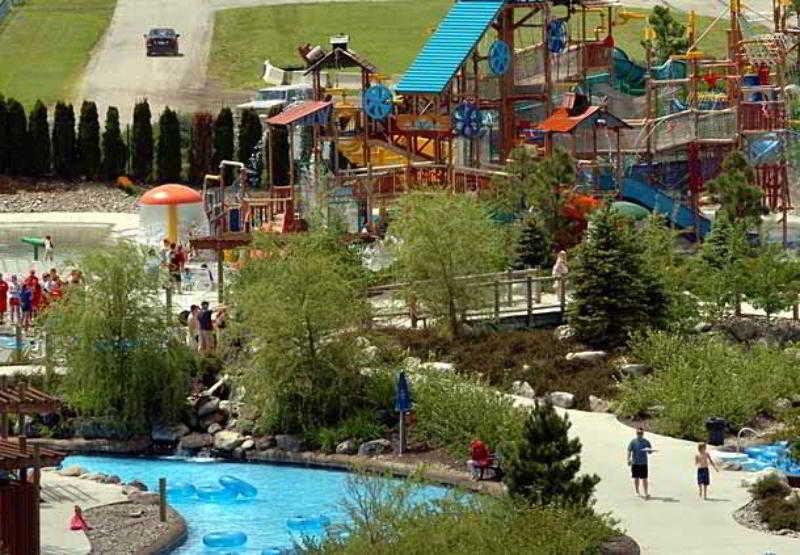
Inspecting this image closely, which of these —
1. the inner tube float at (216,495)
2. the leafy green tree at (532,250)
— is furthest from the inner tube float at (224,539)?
the leafy green tree at (532,250)

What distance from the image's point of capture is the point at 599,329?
4397cm

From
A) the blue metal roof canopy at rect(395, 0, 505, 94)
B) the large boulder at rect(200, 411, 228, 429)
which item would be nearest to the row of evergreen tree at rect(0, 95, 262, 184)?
the blue metal roof canopy at rect(395, 0, 505, 94)

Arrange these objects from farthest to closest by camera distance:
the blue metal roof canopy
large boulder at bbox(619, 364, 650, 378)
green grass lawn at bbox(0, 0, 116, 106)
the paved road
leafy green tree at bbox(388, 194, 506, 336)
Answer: green grass lawn at bbox(0, 0, 116, 106), the paved road, the blue metal roof canopy, leafy green tree at bbox(388, 194, 506, 336), large boulder at bbox(619, 364, 650, 378)

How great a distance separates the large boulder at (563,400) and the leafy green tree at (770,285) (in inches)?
218

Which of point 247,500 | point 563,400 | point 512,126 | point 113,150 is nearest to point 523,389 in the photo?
point 563,400

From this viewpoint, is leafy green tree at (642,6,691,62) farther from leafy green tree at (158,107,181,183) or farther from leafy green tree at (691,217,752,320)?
leafy green tree at (691,217,752,320)

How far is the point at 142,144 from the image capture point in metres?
73.3

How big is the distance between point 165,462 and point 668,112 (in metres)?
25.0

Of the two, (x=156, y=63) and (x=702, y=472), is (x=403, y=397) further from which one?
(x=156, y=63)

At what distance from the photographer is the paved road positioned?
270 ft

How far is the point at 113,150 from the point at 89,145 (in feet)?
2.39

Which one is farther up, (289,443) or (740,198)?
(740,198)

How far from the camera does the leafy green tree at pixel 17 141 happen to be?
240ft

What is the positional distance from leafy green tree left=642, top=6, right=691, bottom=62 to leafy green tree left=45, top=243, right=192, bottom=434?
3777 centimetres
